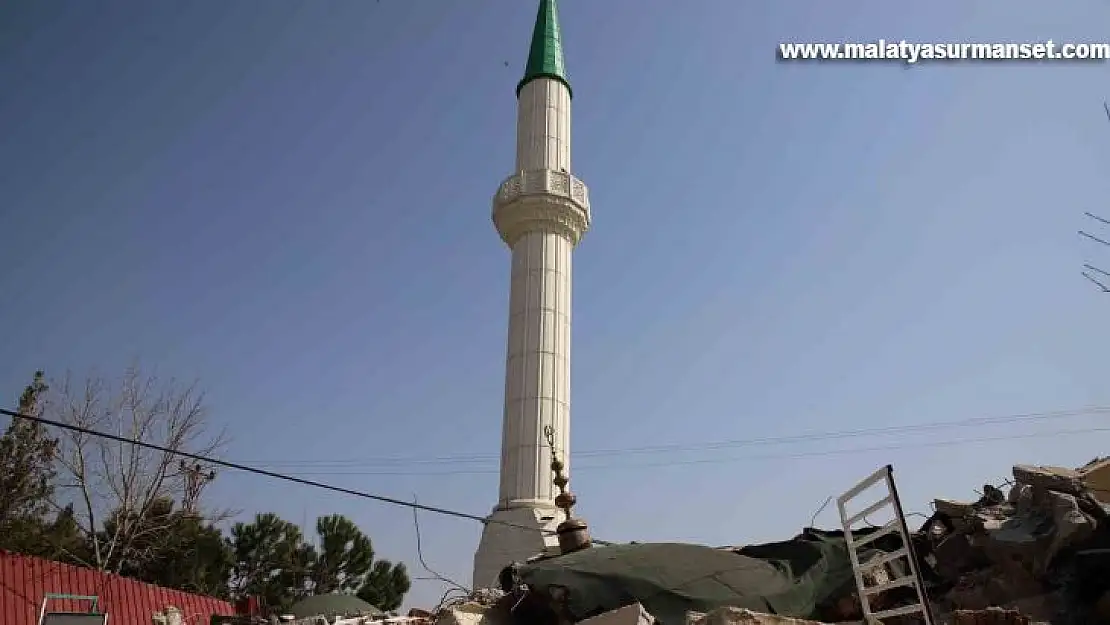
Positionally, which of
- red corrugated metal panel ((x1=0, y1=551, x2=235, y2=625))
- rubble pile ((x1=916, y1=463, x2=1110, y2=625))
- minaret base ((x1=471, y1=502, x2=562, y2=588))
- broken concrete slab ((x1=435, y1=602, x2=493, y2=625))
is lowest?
broken concrete slab ((x1=435, y1=602, x2=493, y2=625))

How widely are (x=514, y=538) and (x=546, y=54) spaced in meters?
11.9


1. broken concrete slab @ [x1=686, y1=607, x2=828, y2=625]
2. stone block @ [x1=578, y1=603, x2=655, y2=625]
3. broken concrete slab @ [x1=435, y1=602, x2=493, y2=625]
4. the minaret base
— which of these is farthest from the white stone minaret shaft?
broken concrete slab @ [x1=686, y1=607, x2=828, y2=625]

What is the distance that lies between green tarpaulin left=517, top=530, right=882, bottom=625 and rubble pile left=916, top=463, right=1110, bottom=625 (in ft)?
4.34

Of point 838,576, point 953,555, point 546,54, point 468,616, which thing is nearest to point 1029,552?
point 953,555

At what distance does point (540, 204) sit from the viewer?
17625 mm

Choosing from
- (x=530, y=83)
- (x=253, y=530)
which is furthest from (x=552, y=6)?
(x=253, y=530)

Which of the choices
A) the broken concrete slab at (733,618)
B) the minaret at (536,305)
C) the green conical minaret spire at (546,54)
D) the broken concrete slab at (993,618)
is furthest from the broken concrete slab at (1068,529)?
the green conical minaret spire at (546,54)

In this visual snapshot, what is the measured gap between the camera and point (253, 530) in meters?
31.1

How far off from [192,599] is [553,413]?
303 inches

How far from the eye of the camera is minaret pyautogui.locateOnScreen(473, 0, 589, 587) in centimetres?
1499

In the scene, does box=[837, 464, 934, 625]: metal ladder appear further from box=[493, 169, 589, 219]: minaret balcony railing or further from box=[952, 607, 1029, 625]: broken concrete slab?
box=[493, 169, 589, 219]: minaret balcony railing

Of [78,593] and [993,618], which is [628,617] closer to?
[993,618]

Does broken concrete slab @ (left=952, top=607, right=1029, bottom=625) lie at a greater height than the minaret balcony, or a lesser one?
lesser

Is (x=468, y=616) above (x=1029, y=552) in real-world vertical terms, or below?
below
